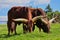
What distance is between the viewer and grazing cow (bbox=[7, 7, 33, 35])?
19472 mm

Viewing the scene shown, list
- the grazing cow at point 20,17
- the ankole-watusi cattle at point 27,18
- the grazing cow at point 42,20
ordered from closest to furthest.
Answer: the grazing cow at point 20,17 → the ankole-watusi cattle at point 27,18 → the grazing cow at point 42,20

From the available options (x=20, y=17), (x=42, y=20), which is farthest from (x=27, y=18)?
(x=42, y=20)

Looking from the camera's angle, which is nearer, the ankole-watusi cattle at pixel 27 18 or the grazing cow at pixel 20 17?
the grazing cow at pixel 20 17

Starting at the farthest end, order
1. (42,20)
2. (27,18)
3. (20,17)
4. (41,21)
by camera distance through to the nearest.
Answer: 1. (41,21)
2. (42,20)
3. (20,17)
4. (27,18)

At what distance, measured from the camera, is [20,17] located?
20.8 metres

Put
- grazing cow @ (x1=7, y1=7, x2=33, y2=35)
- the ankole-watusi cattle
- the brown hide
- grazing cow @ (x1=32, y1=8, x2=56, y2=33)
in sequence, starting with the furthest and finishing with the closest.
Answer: the brown hide → grazing cow @ (x1=32, y1=8, x2=56, y2=33) → the ankole-watusi cattle → grazing cow @ (x1=7, y1=7, x2=33, y2=35)

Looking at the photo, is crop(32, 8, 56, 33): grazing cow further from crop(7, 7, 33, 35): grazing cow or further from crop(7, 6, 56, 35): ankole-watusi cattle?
crop(7, 7, 33, 35): grazing cow

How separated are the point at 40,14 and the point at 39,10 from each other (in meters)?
0.41

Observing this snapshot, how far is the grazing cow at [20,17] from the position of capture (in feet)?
63.9

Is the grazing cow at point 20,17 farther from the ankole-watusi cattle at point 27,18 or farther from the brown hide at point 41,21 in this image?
the brown hide at point 41,21

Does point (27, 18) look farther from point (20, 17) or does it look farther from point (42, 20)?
point (42, 20)

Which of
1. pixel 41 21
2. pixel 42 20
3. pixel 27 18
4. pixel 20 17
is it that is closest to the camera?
pixel 27 18

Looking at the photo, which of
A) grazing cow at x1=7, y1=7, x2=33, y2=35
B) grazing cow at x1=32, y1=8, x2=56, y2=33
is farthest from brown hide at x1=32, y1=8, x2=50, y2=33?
grazing cow at x1=7, y1=7, x2=33, y2=35

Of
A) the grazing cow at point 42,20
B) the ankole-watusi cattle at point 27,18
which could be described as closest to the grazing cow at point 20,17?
the ankole-watusi cattle at point 27,18
